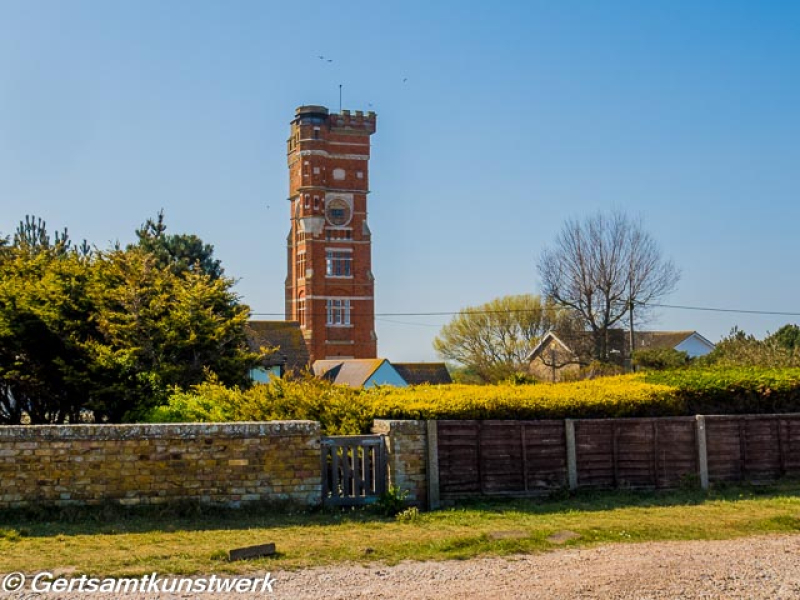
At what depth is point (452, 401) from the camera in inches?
612

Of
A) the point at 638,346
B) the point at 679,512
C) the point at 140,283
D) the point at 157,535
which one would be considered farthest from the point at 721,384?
the point at 638,346

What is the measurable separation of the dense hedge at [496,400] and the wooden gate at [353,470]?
763 mm

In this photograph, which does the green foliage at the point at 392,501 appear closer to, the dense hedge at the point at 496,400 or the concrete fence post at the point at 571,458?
the dense hedge at the point at 496,400

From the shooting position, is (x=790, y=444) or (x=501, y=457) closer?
(x=501, y=457)

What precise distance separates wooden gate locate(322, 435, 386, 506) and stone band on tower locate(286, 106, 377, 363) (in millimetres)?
69456

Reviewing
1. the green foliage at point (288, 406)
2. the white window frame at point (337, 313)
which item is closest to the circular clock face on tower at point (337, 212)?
the white window frame at point (337, 313)

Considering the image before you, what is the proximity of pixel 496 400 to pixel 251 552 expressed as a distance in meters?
5.87

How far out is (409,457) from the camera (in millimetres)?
14812

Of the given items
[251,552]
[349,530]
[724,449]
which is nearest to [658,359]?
[724,449]

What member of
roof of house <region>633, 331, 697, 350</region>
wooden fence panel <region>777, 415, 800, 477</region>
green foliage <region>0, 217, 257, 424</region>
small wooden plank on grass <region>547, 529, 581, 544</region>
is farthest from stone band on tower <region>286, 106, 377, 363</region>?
small wooden plank on grass <region>547, 529, 581, 544</region>

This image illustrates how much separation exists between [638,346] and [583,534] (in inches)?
1934

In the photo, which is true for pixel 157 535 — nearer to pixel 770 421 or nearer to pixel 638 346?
pixel 770 421

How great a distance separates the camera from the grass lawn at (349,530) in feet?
35.7

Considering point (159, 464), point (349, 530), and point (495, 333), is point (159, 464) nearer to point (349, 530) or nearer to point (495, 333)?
point (349, 530)
